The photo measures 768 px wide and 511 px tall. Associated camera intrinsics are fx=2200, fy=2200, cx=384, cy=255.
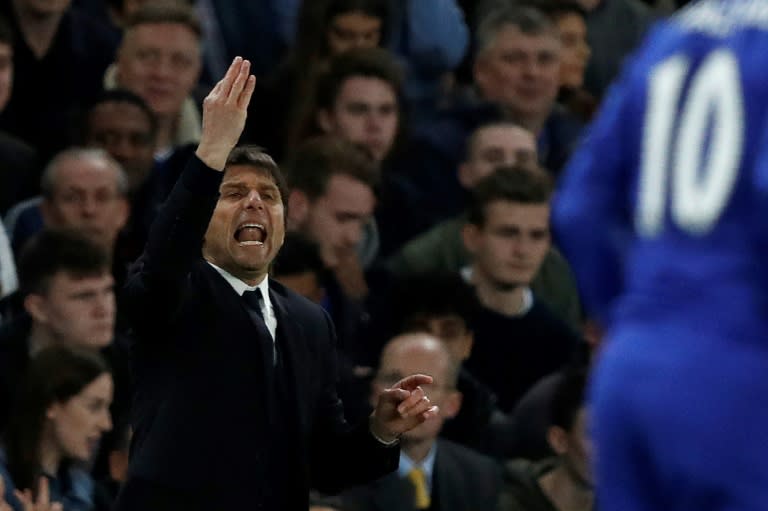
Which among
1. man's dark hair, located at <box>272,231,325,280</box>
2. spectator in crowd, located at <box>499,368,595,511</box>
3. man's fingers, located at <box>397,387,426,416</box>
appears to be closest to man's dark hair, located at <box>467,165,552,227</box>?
man's dark hair, located at <box>272,231,325,280</box>

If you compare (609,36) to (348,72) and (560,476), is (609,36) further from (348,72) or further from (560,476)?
(560,476)

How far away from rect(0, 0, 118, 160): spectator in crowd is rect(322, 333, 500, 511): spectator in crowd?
226 cm

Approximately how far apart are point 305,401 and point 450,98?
202 inches

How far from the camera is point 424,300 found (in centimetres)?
845

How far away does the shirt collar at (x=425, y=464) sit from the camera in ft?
24.8

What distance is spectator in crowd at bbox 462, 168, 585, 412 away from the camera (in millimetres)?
8844

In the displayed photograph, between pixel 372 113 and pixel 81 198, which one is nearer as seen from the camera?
pixel 81 198

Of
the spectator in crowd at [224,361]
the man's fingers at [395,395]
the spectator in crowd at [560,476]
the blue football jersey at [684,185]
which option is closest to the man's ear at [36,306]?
the spectator in crowd at [560,476]

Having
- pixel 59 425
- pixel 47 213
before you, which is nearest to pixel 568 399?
pixel 59 425

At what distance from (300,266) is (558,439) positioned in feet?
4.16

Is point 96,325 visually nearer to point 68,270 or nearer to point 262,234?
point 68,270

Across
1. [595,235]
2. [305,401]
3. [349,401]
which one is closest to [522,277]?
[349,401]

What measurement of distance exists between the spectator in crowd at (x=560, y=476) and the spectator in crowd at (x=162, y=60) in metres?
2.55

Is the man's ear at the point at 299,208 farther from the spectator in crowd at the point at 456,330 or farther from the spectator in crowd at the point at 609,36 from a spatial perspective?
the spectator in crowd at the point at 609,36
